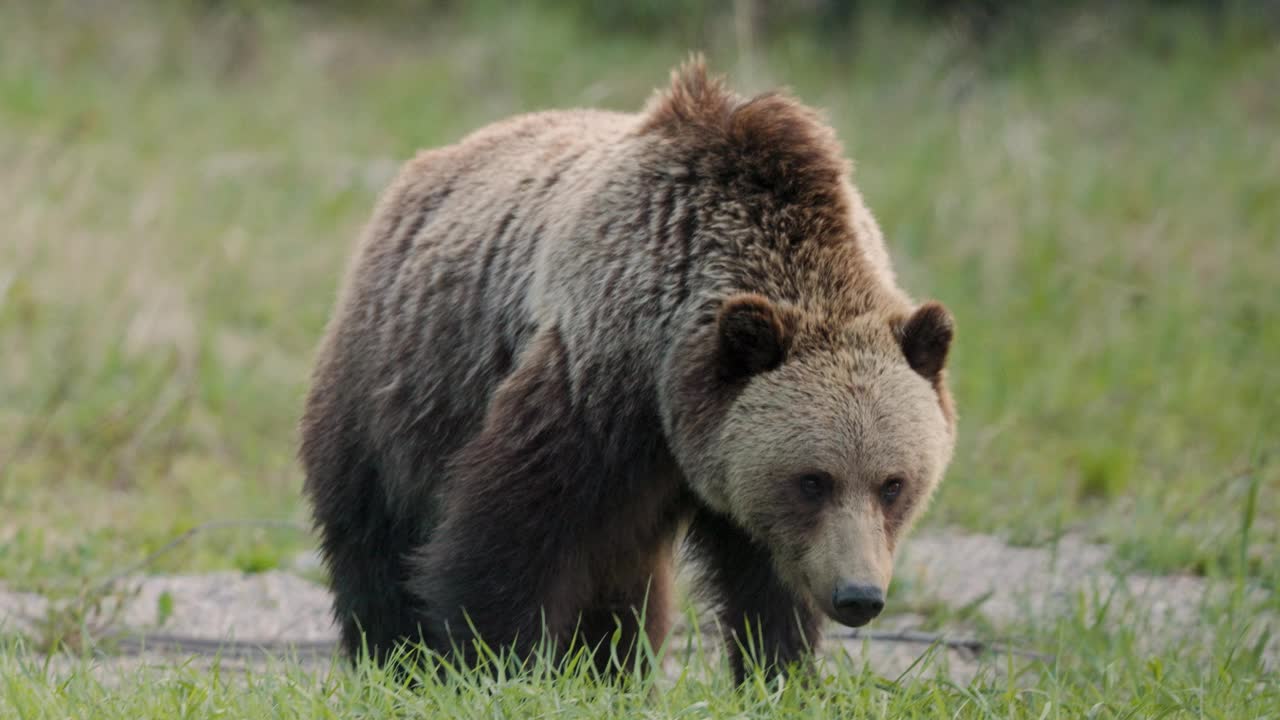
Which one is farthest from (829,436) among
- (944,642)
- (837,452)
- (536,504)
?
(944,642)

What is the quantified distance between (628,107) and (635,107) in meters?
0.07

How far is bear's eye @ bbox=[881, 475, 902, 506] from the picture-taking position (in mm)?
3859

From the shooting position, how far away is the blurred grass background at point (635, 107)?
703 centimetres

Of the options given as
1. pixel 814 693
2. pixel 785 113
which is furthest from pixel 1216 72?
pixel 814 693

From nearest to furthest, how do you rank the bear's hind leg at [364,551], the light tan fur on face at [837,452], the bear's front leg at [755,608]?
the light tan fur on face at [837,452], the bear's front leg at [755,608], the bear's hind leg at [364,551]

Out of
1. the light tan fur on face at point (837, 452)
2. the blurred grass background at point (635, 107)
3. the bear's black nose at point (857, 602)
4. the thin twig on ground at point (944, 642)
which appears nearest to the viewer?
the bear's black nose at point (857, 602)

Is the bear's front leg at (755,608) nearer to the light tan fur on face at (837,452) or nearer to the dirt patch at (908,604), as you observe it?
the light tan fur on face at (837,452)

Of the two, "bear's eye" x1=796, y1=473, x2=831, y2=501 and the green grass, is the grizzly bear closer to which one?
"bear's eye" x1=796, y1=473, x2=831, y2=501

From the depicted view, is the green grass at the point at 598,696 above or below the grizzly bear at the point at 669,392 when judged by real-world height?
below

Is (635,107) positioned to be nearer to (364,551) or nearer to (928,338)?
(364,551)

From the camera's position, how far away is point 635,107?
11.7 meters

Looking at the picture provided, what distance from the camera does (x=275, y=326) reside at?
891 centimetres

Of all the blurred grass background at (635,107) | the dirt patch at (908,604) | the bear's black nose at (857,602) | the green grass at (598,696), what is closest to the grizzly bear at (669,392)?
the bear's black nose at (857,602)

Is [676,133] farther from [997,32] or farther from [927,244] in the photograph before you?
[997,32]
